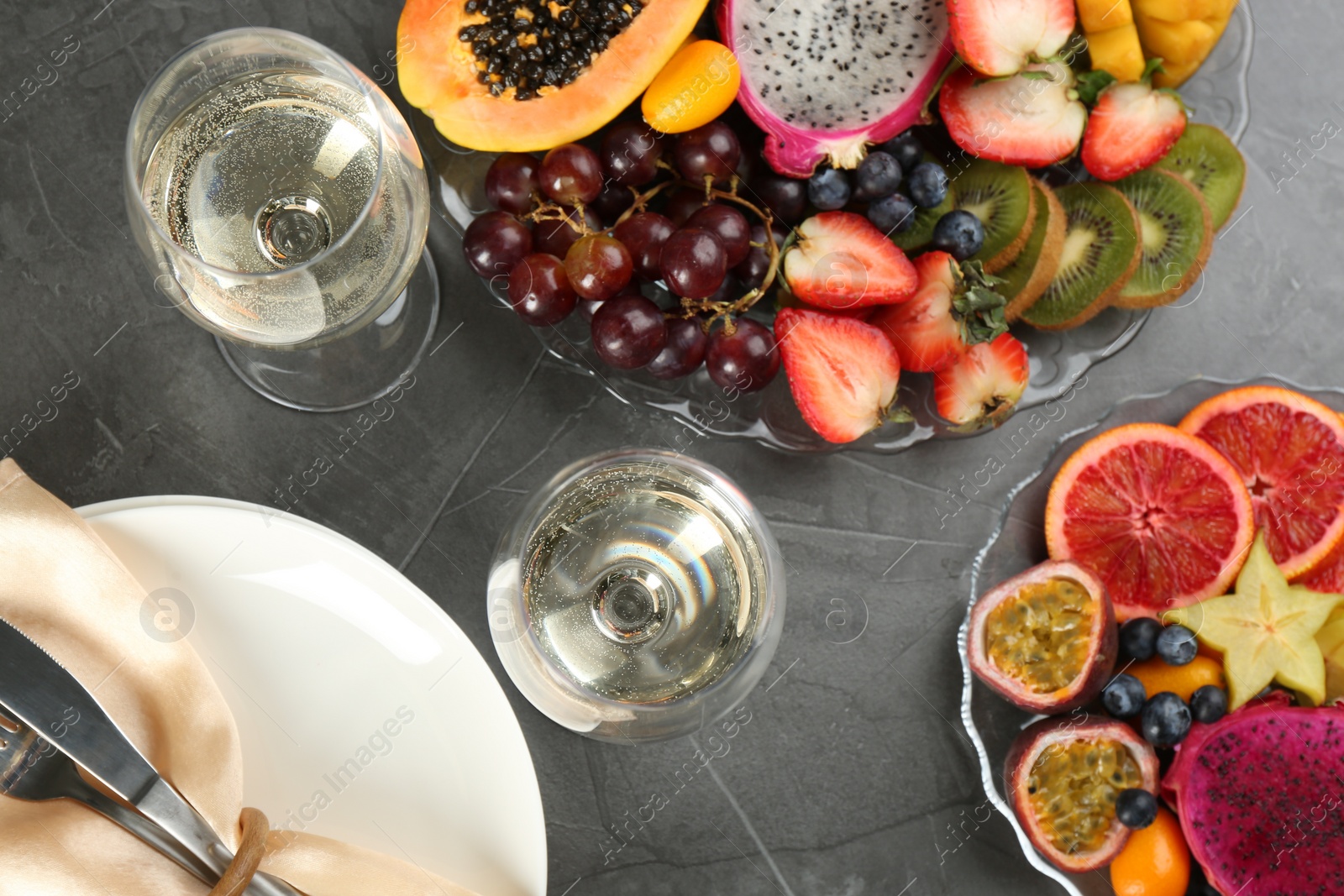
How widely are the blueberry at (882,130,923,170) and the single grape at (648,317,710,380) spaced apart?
0.26 metres

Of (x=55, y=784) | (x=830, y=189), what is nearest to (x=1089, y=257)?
(x=830, y=189)

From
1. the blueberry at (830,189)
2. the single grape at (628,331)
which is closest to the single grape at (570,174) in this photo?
the single grape at (628,331)

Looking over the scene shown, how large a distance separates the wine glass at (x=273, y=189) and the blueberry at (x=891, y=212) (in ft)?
1.40

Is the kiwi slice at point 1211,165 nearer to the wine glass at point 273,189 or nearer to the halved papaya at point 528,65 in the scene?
the halved papaya at point 528,65

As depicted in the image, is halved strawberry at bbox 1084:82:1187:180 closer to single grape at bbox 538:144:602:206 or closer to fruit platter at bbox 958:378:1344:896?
fruit platter at bbox 958:378:1344:896

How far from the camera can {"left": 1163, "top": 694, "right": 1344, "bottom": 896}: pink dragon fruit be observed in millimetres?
952

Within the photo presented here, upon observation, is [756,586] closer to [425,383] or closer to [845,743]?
[845,743]

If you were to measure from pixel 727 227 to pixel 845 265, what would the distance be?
12 centimetres

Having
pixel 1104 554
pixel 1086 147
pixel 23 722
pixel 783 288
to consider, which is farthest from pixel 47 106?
pixel 1104 554

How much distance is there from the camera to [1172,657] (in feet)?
3.16

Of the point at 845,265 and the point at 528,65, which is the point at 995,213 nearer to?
the point at 845,265

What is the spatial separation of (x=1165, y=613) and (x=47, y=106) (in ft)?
4.08

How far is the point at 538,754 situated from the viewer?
1023mm

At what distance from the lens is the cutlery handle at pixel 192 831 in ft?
2.67
